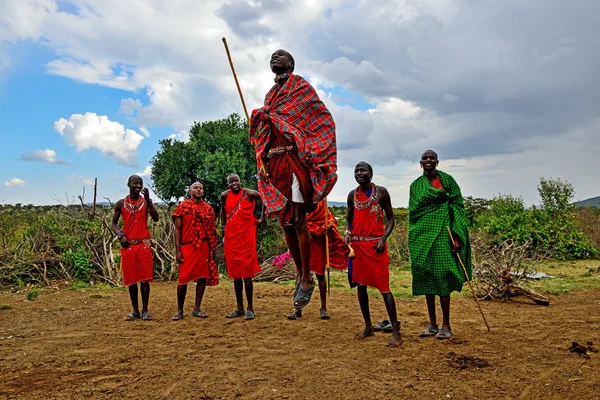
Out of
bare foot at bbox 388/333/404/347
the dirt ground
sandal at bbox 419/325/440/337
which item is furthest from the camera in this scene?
sandal at bbox 419/325/440/337

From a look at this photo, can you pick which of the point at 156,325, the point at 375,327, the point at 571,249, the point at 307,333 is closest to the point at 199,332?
the point at 156,325

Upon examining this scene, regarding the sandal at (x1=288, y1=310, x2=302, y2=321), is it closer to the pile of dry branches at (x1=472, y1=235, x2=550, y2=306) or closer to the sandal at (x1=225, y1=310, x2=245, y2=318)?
the sandal at (x1=225, y1=310, x2=245, y2=318)

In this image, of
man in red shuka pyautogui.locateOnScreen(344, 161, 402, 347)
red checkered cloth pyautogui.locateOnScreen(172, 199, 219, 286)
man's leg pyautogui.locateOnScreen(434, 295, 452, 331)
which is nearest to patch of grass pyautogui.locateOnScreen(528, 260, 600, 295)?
man's leg pyautogui.locateOnScreen(434, 295, 452, 331)

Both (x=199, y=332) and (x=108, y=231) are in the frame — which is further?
(x=108, y=231)

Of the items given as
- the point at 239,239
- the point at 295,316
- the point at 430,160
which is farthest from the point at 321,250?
the point at 430,160

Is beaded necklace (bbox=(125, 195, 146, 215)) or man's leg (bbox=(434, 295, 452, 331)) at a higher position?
beaded necklace (bbox=(125, 195, 146, 215))

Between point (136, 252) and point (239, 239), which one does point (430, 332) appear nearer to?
point (239, 239)

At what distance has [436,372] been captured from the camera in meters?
4.13

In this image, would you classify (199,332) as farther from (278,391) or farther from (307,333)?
(278,391)

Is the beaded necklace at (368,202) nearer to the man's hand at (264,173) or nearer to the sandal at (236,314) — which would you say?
the man's hand at (264,173)

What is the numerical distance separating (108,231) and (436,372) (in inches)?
363

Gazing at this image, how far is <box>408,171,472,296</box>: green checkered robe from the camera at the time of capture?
5.47 metres

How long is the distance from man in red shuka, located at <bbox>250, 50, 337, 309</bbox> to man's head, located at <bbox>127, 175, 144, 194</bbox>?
8.00 feet

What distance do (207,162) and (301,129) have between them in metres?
8.75
